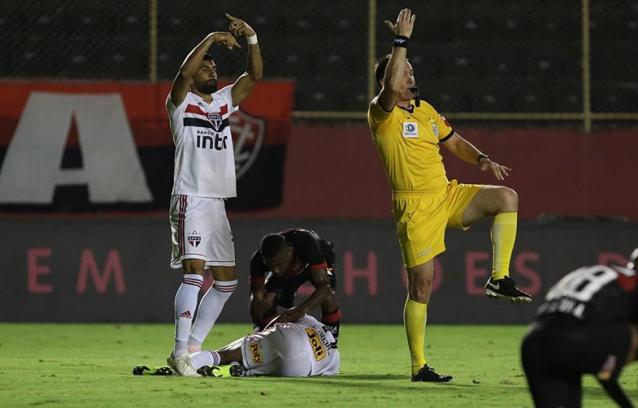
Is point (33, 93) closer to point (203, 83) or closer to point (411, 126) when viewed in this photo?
point (203, 83)

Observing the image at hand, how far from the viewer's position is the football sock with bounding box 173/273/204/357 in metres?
9.30

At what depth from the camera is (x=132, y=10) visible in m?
16.1

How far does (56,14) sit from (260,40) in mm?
2379

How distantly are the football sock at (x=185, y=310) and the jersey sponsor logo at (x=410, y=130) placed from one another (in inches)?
69.5

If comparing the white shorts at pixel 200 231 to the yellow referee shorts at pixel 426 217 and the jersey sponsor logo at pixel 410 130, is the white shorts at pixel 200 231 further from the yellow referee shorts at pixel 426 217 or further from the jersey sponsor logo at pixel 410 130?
the jersey sponsor logo at pixel 410 130

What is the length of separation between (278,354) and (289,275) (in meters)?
0.85

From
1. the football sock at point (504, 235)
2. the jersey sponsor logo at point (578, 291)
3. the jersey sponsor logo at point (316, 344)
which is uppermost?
the jersey sponsor logo at point (578, 291)

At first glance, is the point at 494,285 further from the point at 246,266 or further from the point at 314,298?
the point at 246,266

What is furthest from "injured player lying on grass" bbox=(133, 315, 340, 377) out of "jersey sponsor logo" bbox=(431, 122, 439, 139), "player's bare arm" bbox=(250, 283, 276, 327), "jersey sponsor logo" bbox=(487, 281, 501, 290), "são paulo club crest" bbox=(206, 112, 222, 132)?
A: "jersey sponsor logo" bbox=(431, 122, 439, 139)

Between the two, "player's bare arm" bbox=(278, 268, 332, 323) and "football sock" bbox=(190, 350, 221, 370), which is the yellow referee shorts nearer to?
"player's bare arm" bbox=(278, 268, 332, 323)

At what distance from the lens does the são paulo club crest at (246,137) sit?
14.8m

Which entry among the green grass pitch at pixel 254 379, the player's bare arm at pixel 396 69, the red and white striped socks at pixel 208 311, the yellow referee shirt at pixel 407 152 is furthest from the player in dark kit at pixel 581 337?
the red and white striped socks at pixel 208 311

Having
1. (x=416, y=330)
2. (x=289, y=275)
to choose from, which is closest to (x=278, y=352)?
(x=289, y=275)

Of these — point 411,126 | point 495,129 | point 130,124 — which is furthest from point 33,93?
point 411,126
